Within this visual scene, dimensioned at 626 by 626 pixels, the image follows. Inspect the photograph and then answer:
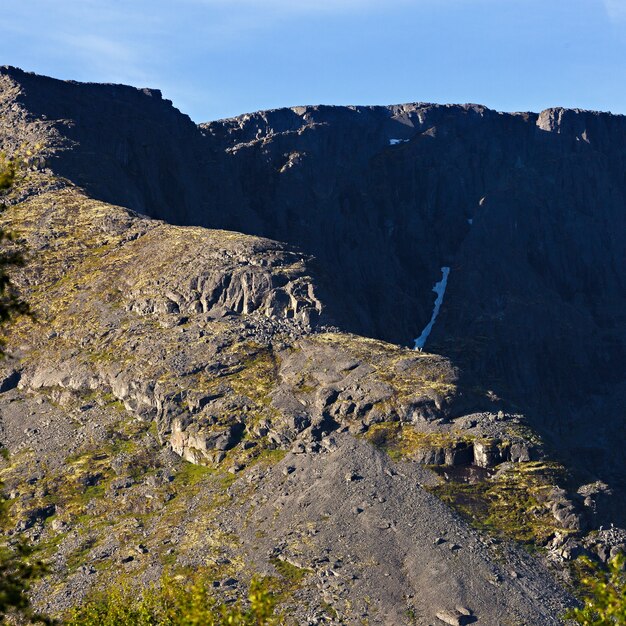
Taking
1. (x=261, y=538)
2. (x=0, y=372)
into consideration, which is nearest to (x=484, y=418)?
(x=261, y=538)

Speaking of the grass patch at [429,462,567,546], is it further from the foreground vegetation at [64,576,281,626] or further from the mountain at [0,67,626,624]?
the foreground vegetation at [64,576,281,626]

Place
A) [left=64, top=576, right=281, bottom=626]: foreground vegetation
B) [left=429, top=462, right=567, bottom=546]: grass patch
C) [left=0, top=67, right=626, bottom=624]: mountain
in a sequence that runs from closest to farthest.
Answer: [left=64, top=576, right=281, bottom=626]: foreground vegetation, [left=0, top=67, right=626, bottom=624]: mountain, [left=429, top=462, right=567, bottom=546]: grass patch

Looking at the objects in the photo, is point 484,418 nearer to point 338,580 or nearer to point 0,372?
point 338,580

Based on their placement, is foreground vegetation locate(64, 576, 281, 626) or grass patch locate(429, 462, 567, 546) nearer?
foreground vegetation locate(64, 576, 281, 626)

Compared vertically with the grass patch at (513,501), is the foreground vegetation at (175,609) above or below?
above

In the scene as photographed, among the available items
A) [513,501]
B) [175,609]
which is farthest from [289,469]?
[175,609]

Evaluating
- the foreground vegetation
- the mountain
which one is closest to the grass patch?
the mountain

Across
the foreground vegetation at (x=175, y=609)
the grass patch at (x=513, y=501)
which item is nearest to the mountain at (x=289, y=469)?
the grass patch at (x=513, y=501)

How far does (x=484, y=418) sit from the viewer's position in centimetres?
16425

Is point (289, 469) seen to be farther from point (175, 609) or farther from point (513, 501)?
point (175, 609)

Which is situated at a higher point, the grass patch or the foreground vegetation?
the foreground vegetation

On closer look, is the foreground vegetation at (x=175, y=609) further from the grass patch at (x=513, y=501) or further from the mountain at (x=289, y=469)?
the grass patch at (x=513, y=501)

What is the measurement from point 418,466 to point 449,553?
22.6 m

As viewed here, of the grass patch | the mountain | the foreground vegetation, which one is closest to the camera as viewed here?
the foreground vegetation
